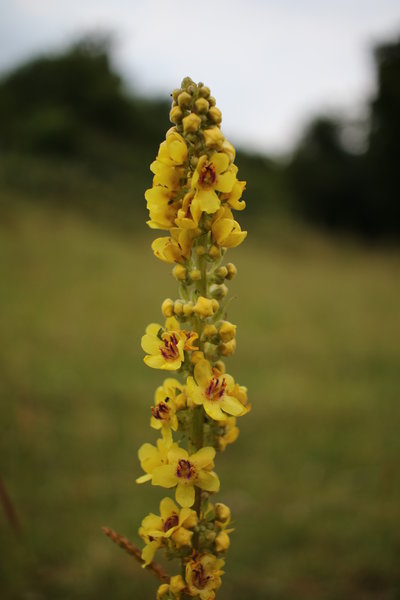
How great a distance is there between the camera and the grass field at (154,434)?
374 cm

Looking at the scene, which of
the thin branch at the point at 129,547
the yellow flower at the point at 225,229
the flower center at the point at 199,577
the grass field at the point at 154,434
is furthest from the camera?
the grass field at the point at 154,434

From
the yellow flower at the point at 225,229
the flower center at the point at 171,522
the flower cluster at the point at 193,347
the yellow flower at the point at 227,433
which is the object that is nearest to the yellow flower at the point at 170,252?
the flower cluster at the point at 193,347

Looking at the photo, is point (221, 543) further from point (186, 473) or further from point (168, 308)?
point (168, 308)

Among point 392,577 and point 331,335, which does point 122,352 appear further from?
point 392,577

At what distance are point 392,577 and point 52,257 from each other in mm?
9929

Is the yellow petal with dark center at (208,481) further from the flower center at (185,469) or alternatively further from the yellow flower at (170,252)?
the yellow flower at (170,252)

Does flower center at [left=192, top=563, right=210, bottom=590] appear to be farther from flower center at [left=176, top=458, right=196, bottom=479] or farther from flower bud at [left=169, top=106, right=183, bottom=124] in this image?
flower bud at [left=169, top=106, right=183, bottom=124]

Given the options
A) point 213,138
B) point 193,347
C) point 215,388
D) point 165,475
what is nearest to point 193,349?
point 193,347

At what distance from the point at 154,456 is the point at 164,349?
310mm

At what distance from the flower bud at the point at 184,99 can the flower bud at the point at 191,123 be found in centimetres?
6

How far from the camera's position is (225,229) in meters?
1.38

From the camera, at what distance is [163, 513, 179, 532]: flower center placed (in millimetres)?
1316

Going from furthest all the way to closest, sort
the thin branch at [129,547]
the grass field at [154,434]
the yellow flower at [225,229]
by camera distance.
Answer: the grass field at [154,434]
the yellow flower at [225,229]
the thin branch at [129,547]

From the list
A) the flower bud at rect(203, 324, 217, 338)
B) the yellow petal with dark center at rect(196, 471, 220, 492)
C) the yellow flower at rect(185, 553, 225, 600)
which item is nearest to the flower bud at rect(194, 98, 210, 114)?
the flower bud at rect(203, 324, 217, 338)
